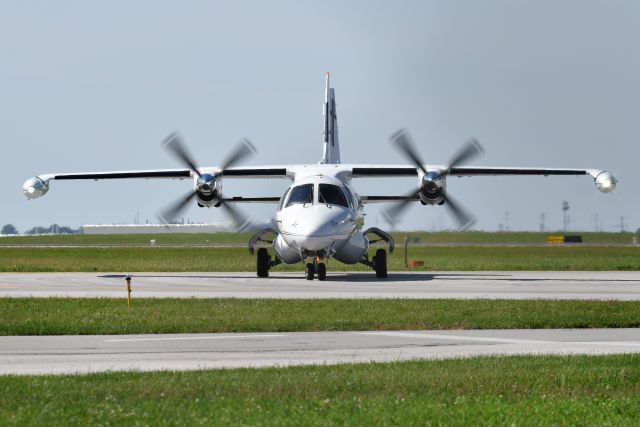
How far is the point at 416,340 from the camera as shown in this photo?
1839cm

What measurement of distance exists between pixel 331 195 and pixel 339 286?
4307 mm

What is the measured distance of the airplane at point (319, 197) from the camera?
36.0 metres

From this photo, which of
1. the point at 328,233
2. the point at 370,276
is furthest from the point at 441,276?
the point at 328,233

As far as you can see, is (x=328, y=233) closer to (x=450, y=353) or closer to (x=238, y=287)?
(x=238, y=287)

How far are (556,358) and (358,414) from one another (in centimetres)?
550

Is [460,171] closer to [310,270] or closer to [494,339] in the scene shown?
[310,270]

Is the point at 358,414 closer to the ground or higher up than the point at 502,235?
higher up

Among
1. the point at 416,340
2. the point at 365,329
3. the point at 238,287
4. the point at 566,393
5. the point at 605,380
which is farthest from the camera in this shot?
the point at 238,287

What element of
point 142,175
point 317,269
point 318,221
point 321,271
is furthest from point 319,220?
point 142,175

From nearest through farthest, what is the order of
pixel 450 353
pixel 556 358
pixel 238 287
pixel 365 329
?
pixel 556 358 → pixel 450 353 → pixel 365 329 → pixel 238 287

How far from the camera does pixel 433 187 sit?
37.5m

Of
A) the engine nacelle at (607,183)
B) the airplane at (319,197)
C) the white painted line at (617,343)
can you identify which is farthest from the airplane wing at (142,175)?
the white painted line at (617,343)

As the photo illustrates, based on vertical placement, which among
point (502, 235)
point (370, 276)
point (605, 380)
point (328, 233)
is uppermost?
point (605, 380)

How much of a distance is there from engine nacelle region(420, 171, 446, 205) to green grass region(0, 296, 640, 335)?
1183 cm
